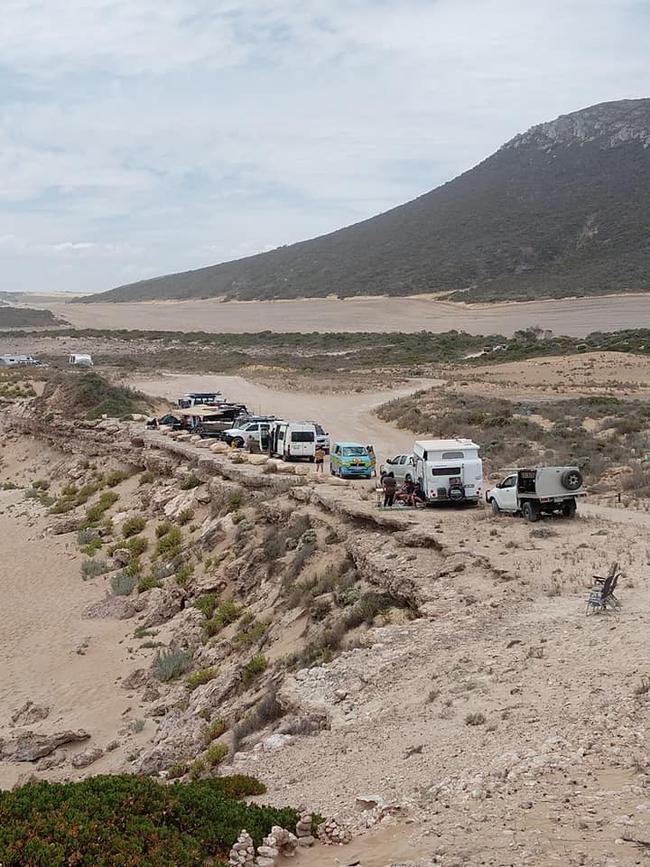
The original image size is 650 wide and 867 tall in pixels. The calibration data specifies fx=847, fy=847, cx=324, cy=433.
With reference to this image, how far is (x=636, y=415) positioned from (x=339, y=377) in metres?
33.2

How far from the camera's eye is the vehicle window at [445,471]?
70.2 feet

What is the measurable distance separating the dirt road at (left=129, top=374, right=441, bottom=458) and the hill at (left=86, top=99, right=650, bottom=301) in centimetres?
6465

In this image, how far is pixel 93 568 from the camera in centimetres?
2547

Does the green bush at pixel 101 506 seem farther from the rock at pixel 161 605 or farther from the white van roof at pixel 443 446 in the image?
the white van roof at pixel 443 446

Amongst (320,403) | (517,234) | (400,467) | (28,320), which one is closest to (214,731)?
(400,467)

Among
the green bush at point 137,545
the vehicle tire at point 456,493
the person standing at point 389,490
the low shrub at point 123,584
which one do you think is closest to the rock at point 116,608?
the low shrub at point 123,584

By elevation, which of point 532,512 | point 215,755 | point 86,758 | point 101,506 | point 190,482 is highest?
point 532,512

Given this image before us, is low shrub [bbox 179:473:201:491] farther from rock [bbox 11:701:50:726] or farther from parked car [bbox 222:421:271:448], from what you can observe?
rock [bbox 11:701:50:726]

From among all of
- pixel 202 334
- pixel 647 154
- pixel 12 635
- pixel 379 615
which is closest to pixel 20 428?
pixel 12 635

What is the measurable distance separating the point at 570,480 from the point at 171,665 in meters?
9.74

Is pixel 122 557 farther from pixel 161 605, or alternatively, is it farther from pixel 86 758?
pixel 86 758

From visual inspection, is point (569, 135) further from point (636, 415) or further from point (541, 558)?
point (541, 558)

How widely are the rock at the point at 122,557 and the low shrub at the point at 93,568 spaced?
344mm

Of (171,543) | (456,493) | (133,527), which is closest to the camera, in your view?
(456,493)
